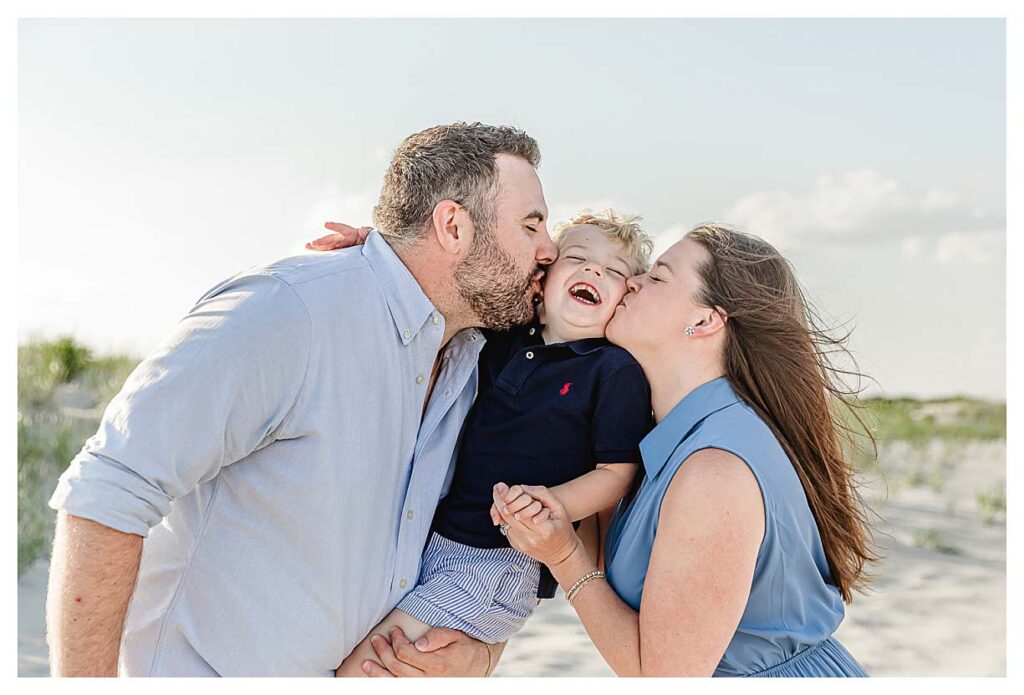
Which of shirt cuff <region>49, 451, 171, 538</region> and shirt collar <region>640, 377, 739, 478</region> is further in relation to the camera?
shirt collar <region>640, 377, 739, 478</region>

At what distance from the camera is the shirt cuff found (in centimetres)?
273

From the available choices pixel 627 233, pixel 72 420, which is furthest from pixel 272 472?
pixel 72 420

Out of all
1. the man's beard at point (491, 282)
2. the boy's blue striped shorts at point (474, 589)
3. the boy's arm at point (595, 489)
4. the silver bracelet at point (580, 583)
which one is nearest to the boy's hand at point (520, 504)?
the boy's arm at point (595, 489)

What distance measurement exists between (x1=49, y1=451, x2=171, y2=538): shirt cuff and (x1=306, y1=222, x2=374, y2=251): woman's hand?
113 centimetres

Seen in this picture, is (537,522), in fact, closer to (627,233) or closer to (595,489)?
(595,489)

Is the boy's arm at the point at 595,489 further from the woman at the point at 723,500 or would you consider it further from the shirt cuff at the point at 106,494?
the shirt cuff at the point at 106,494

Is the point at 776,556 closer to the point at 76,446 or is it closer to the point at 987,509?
the point at 76,446

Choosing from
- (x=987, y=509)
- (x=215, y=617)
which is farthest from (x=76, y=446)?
(x=987, y=509)

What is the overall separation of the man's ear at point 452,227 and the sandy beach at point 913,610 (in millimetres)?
3650

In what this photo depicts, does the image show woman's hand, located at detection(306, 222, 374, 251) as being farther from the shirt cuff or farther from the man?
the shirt cuff

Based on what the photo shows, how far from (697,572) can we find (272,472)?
4.13 feet

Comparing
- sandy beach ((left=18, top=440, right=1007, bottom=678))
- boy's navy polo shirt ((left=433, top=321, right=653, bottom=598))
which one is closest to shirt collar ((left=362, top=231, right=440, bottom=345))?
boy's navy polo shirt ((left=433, top=321, right=653, bottom=598))

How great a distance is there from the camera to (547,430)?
348 cm

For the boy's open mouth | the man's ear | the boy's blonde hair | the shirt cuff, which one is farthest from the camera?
the boy's blonde hair
